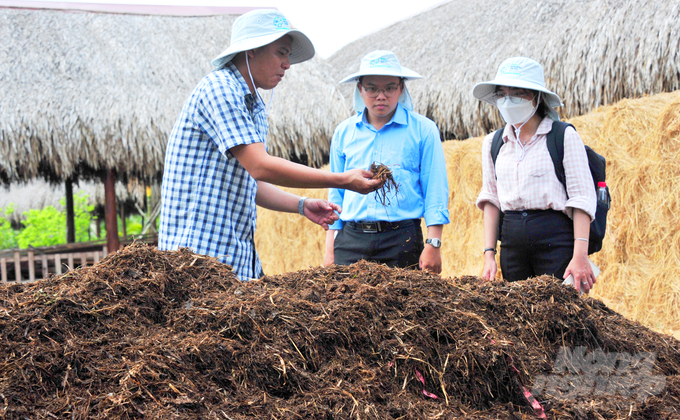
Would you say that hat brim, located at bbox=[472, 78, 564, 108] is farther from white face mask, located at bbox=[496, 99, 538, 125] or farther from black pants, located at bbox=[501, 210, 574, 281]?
black pants, located at bbox=[501, 210, 574, 281]

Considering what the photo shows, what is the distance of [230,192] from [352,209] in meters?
1.21

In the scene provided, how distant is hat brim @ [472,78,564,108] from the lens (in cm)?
279

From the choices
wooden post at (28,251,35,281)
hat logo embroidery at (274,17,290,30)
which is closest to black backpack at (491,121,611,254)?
hat logo embroidery at (274,17,290,30)

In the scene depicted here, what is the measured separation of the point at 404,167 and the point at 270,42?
131cm

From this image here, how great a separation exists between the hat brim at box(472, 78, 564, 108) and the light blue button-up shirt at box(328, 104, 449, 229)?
36 centimetres

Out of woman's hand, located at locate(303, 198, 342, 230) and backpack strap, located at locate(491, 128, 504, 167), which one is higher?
backpack strap, located at locate(491, 128, 504, 167)

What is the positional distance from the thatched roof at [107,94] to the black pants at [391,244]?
21.3ft

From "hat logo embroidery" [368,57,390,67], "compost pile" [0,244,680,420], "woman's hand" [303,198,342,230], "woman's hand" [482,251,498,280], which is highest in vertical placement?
"hat logo embroidery" [368,57,390,67]

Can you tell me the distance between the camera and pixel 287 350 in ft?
4.53

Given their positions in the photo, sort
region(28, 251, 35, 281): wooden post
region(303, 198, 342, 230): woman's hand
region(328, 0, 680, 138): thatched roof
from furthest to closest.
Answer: region(28, 251, 35, 281): wooden post, region(328, 0, 680, 138): thatched roof, region(303, 198, 342, 230): woman's hand

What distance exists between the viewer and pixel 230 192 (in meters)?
2.19

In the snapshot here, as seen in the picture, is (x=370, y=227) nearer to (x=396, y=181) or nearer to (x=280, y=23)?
(x=396, y=181)

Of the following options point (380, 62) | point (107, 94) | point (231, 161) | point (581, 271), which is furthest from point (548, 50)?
point (107, 94)

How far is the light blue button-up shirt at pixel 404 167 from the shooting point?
3.18 meters
